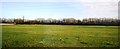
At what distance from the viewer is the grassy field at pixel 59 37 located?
6051 millimetres

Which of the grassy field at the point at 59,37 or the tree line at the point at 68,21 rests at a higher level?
the tree line at the point at 68,21

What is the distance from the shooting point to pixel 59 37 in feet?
19.9

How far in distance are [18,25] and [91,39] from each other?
1.76m

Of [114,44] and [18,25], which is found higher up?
[18,25]

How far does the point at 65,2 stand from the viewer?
19.7 ft

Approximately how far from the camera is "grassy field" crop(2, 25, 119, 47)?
6051mm

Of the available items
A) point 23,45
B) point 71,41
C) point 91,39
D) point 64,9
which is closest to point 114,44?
point 91,39

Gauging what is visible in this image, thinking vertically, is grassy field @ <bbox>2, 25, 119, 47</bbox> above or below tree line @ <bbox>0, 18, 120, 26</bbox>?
below

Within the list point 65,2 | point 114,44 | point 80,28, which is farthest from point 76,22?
point 114,44

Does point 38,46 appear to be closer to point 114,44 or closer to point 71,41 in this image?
point 71,41

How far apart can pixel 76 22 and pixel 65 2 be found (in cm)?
56

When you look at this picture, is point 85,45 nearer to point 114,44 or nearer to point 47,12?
point 114,44

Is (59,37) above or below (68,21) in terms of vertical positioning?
below

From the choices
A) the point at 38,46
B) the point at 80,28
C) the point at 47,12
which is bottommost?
the point at 38,46
